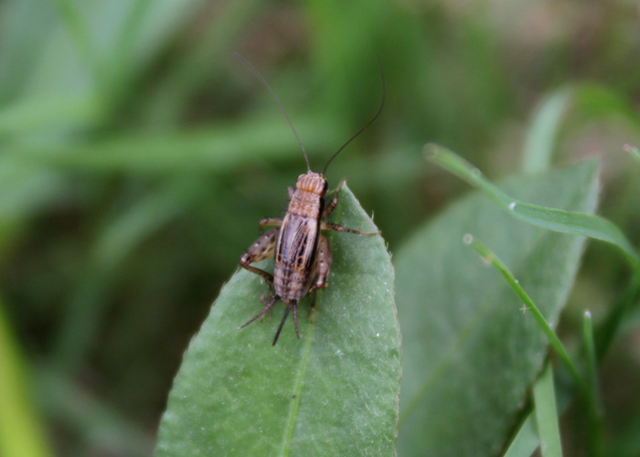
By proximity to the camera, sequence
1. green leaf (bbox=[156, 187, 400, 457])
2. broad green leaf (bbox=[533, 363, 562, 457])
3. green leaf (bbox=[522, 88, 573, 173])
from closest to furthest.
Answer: green leaf (bbox=[156, 187, 400, 457]), broad green leaf (bbox=[533, 363, 562, 457]), green leaf (bbox=[522, 88, 573, 173])

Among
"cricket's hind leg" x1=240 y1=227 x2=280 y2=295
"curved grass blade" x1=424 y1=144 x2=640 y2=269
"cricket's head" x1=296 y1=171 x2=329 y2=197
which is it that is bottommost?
"curved grass blade" x1=424 y1=144 x2=640 y2=269

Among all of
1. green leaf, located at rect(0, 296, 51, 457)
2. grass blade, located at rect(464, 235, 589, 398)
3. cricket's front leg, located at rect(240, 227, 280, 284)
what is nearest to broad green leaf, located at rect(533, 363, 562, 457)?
grass blade, located at rect(464, 235, 589, 398)

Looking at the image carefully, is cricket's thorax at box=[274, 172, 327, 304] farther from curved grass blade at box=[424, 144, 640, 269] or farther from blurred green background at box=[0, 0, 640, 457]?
blurred green background at box=[0, 0, 640, 457]

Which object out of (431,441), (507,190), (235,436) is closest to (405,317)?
(431,441)

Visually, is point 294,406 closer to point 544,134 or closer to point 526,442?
point 526,442

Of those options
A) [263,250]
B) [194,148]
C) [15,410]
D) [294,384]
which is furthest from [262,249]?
[15,410]

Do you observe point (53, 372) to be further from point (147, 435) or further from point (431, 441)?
point (431, 441)

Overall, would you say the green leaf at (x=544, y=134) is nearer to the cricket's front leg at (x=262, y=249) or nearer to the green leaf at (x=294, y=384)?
the cricket's front leg at (x=262, y=249)


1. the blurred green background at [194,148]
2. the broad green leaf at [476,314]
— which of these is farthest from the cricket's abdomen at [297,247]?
the blurred green background at [194,148]
